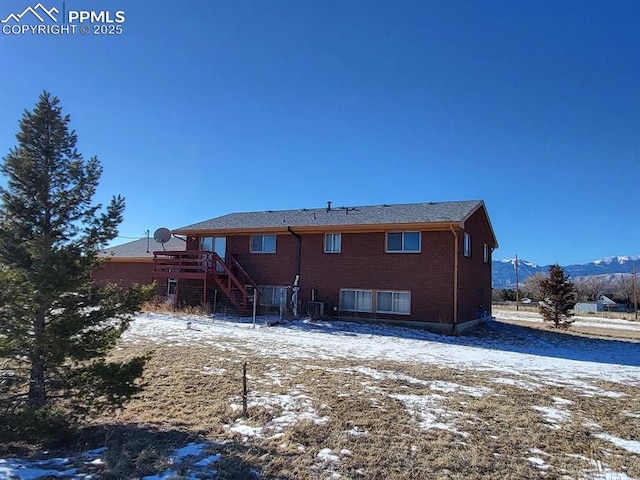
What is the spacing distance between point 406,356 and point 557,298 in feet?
62.5

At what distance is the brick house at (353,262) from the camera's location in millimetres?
18844

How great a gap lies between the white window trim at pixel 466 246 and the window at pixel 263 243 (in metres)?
9.37

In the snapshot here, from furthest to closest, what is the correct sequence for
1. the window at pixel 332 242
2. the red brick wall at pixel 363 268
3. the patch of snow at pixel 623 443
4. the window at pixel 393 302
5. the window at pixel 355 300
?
1. the window at pixel 332 242
2. the window at pixel 355 300
3. the window at pixel 393 302
4. the red brick wall at pixel 363 268
5. the patch of snow at pixel 623 443

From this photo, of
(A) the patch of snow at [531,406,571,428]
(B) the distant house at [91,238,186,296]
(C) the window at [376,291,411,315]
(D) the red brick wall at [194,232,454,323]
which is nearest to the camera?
(A) the patch of snow at [531,406,571,428]

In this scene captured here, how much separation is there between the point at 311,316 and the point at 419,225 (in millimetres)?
6274

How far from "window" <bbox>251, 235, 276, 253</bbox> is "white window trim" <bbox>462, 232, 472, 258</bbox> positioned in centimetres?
937

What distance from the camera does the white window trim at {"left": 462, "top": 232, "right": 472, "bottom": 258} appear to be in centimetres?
2006

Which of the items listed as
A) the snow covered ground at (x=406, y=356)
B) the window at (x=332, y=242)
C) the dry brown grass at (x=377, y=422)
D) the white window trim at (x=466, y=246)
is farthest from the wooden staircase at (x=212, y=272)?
the dry brown grass at (x=377, y=422)

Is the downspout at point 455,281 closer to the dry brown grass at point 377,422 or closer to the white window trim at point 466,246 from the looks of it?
the white window trim at point 466,246

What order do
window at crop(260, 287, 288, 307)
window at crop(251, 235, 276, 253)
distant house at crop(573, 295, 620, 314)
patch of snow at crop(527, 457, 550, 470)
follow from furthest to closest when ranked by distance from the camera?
distant house at crop(573, 295, 620, 314)
window at crop(251, 235, 276, 253)
window at crop(260, 287, 288, 307)
patch of snow at crop(527, 457, 550, 470)

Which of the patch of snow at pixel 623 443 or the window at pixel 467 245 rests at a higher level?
the window at pixel 467 245

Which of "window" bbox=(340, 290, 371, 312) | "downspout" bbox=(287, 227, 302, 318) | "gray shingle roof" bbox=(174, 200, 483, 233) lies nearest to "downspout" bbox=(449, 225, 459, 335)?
"gray shingle roof" bbox=(174, 200, 483, 233)

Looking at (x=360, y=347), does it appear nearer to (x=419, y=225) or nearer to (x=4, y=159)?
(x=419, y=225)

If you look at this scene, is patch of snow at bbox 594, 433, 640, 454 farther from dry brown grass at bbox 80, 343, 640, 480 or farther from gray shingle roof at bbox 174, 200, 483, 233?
gray shingle roof at bbox 174, 200, 483, 233
